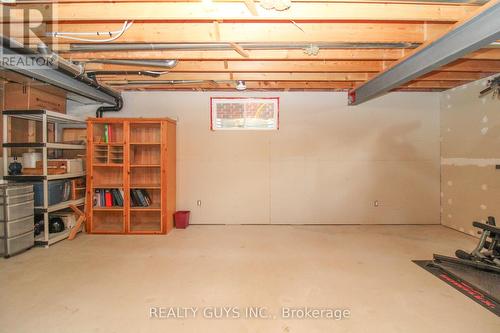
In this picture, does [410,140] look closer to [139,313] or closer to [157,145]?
[157,145]

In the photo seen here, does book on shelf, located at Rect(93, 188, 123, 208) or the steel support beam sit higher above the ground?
the steel support beam

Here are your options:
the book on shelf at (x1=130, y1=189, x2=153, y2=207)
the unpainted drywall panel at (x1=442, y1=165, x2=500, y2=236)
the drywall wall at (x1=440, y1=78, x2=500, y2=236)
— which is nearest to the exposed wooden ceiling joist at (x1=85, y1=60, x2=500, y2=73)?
the drywall wall at (x1=440, y1=78, x2=500, y2=236)

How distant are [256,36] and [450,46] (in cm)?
176

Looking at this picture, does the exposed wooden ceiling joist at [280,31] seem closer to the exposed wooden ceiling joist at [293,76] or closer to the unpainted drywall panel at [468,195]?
the exposed wooden ceiling joist at [293,76]

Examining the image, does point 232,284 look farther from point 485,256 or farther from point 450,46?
point 450,46

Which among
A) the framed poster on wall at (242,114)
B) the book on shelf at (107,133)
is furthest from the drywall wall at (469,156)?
the book on shelf at (107,133)

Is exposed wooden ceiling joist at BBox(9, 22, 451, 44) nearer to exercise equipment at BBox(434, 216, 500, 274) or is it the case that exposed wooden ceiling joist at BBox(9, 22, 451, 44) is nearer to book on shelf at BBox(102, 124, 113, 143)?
book on shelf at BBox(102, 124, 113, 143)

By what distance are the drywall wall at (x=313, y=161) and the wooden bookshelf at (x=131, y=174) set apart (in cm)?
42

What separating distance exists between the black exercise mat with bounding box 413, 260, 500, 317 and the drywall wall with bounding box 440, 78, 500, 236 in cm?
158

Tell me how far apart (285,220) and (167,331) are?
10.5ft

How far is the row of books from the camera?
14.0ft

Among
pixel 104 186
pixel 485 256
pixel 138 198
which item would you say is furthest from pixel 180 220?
pixel 485 256

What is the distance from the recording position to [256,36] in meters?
2.63

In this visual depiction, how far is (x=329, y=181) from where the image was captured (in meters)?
4.83
